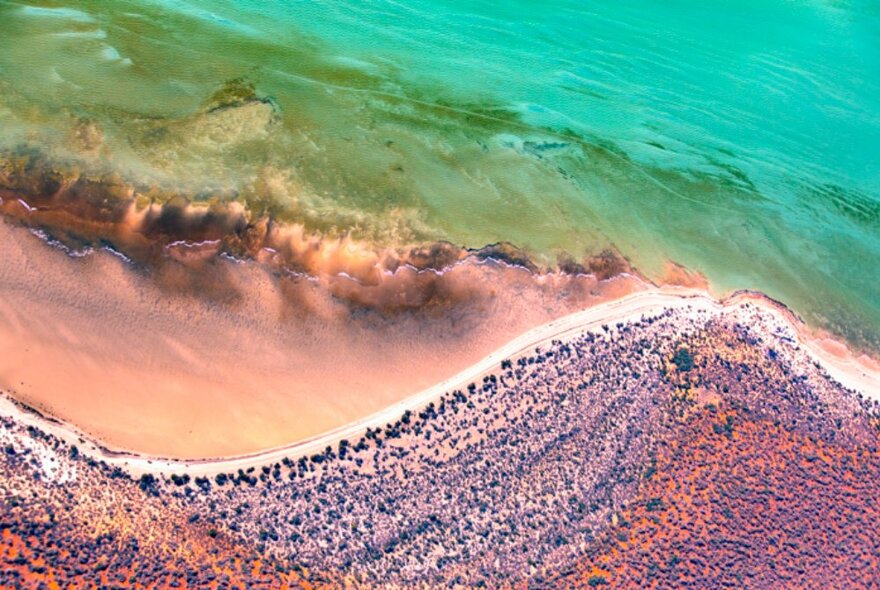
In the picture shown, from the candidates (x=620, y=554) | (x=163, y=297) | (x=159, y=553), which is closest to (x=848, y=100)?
(x=620, y=554)

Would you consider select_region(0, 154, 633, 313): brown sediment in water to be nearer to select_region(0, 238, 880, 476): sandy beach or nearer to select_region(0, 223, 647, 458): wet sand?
select_region(0, 223, 647, 458): wet sand

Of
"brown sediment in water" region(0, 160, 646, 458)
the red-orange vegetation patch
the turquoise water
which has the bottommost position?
the red-orange vegetation patch

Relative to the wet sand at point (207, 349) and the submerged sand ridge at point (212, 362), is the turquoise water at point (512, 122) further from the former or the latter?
the submerged sand ridge at point (212, 362)

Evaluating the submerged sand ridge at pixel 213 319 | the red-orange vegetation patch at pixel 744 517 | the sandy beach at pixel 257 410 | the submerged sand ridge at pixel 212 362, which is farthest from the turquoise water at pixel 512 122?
the red-orange vegetation patch at pixel 744 517

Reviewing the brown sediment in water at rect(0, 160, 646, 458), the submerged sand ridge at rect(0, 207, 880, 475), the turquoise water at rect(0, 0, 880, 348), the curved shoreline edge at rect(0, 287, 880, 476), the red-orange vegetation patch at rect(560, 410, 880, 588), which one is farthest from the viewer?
the turquoise water at rect(0, 0, 880, 348)

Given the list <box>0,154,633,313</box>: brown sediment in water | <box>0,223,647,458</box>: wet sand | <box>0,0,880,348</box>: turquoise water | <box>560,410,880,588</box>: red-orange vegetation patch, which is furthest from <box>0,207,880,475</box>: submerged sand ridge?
<box>560,410,880,588</box>: red-orange vegetation patch

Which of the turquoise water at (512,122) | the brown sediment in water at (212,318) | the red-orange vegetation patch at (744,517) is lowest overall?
the red-orange vegetation patch at (744,517)
